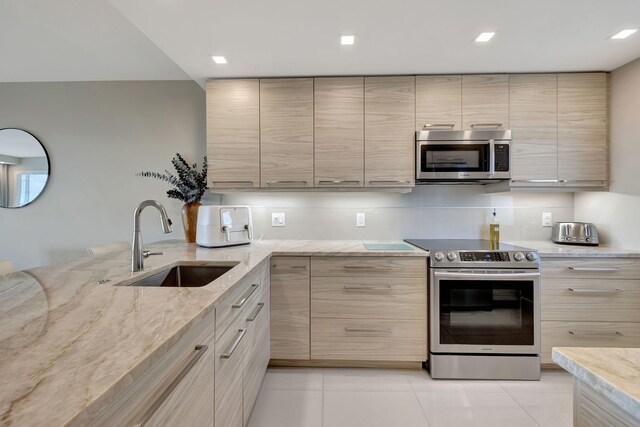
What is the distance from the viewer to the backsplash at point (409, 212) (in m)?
2.49

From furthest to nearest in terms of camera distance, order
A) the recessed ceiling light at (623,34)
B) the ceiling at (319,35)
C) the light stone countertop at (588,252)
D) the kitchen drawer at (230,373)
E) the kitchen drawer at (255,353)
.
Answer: the light stone countertop at (588,252), the recessed ceiling light at (623,34), the ceiling at (319,35), the kitchen drawer at (255,353), the kitchen drawer at (230,373)

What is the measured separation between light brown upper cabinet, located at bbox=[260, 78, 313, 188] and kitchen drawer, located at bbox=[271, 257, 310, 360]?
714 mm

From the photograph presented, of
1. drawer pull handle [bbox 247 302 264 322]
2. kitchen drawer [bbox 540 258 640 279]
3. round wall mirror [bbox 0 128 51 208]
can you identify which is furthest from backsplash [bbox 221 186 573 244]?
round wall mirror [bbox 0 128 51 208]

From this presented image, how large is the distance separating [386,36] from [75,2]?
1.94m

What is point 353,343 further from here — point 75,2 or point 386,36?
point 75,2

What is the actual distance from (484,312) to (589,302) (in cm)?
72

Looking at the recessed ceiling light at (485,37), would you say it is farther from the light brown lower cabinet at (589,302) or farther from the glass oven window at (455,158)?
the light brown lower cabinet at (589,302)

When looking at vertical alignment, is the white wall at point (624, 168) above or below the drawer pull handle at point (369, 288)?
above

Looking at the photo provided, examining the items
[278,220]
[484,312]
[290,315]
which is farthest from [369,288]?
[278,220]

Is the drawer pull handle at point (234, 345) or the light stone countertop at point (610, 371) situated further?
the drawer pull handle at point (234, 345)

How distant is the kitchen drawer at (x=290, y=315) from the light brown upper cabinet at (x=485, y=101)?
1.71 m

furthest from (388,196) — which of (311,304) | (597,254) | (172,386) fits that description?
(172,386)

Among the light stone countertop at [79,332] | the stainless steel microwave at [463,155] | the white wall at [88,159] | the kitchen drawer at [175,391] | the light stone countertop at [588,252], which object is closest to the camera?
the light stone countertop at [79,332]

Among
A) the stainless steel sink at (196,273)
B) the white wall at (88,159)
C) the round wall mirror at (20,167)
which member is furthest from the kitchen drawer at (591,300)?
the round wall mirror at (20,167)
